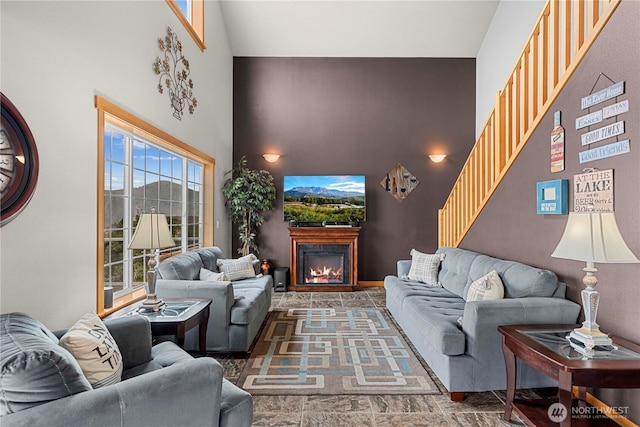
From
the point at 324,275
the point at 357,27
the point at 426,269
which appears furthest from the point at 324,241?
the point at 357,27

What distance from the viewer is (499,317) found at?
2598 millimetres

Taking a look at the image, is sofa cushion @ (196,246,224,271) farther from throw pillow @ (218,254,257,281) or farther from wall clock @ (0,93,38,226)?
wall clock @ (0,93,38,226)

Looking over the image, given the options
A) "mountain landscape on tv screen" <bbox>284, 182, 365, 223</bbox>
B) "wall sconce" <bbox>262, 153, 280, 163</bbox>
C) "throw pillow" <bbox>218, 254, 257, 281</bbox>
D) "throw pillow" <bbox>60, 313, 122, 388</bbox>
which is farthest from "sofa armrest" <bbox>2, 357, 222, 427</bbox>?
"wall sconce" <bbox>262, 153, 280, 163</bbox>

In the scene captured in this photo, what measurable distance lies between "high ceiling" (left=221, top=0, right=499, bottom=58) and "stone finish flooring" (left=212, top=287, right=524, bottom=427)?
571 cm

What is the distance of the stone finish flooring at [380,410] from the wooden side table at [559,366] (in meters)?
0.20

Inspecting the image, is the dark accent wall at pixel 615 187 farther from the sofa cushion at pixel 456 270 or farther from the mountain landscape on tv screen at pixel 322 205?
the mountain landscape on tv screen at pixel 322 205

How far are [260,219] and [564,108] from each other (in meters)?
4.70

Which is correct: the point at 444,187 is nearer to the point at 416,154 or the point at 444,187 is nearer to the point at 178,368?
the point at 416,154

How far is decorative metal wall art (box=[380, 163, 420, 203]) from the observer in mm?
6836

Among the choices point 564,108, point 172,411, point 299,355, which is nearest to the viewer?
point 172,411

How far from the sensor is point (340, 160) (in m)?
6.85

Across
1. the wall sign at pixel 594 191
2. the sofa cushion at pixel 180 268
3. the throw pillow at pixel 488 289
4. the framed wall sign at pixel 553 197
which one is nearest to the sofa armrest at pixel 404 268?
the throw pillow at pixel 488 289

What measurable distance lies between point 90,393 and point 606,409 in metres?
2.91

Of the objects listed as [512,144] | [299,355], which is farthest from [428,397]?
[512,144]
